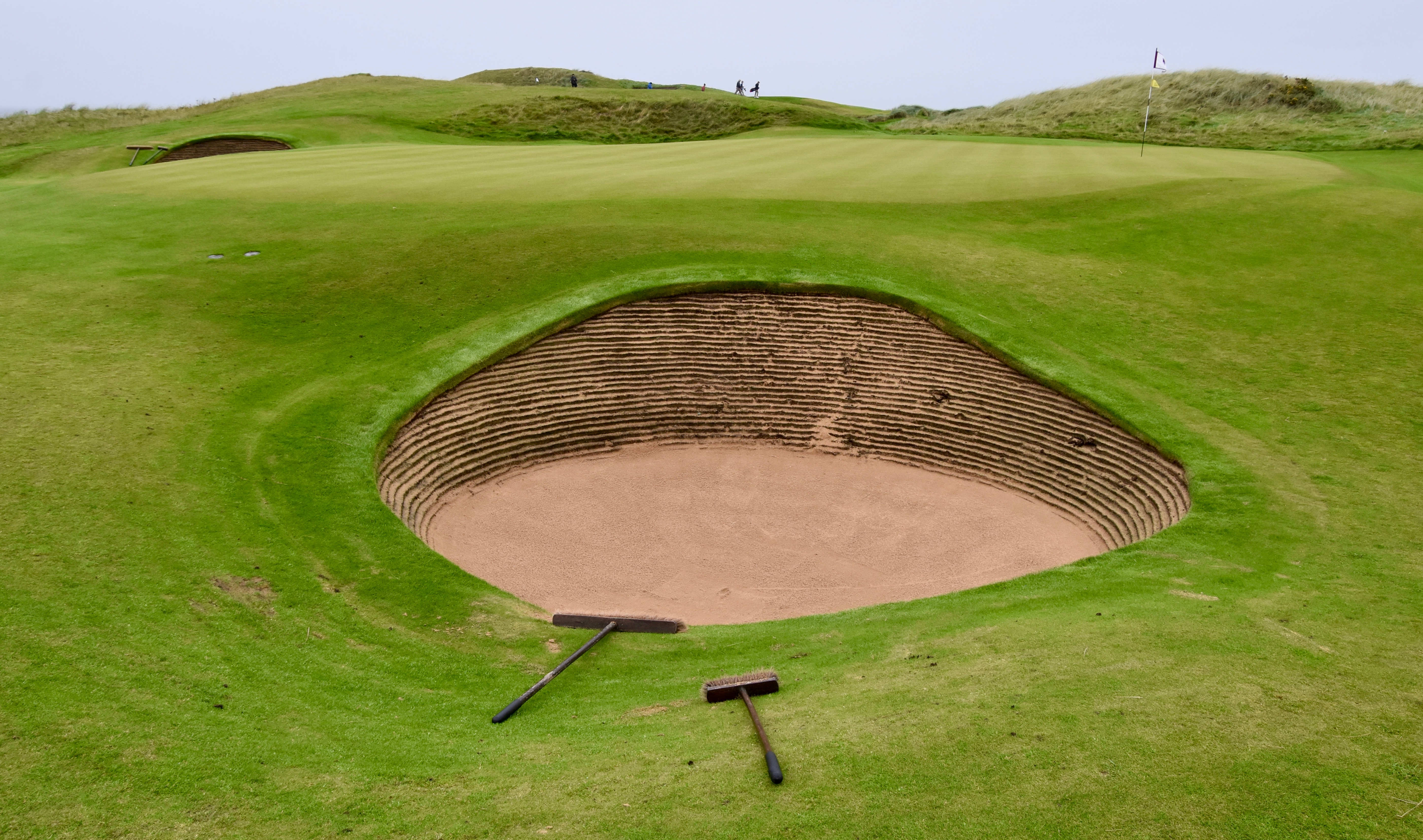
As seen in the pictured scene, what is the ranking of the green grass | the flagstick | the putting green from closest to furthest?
1. the green grass
2. the putting green
3. the flagstick

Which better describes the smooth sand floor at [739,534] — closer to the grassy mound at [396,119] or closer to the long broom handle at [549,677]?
the long broom handle at [549,677]

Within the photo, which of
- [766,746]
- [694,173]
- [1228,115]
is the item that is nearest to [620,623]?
[766,746]

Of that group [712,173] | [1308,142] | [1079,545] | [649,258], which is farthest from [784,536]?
[1308,142]

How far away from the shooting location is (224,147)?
4991 centimetres

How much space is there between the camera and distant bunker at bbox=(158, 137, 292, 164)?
49.1 m

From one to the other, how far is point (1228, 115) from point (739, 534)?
48.3 meters

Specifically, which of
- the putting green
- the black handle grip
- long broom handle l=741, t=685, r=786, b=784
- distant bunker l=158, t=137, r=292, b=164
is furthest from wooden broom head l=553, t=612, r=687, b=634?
distant bunker l=158, t=137, r=292, b=164

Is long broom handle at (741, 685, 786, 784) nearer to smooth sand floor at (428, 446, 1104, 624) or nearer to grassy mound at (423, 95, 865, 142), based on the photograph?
smooth sand floor at (428, 446, 1104, 624)

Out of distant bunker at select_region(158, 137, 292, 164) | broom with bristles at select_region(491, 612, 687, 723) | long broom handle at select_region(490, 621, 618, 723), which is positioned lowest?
broom with bristles at select_region(491, 612, 687, 723)

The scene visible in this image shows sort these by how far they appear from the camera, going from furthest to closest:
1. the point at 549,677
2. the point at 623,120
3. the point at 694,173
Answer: the point at 623,120, the point at 694,173, the point at 549,677

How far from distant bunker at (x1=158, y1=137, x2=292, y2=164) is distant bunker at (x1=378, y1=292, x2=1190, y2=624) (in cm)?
3370

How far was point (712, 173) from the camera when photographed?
36.9 meters

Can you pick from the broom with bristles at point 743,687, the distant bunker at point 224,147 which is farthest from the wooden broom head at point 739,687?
the distant bunker at point 224,147

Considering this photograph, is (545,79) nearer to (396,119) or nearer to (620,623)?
(396,119)
